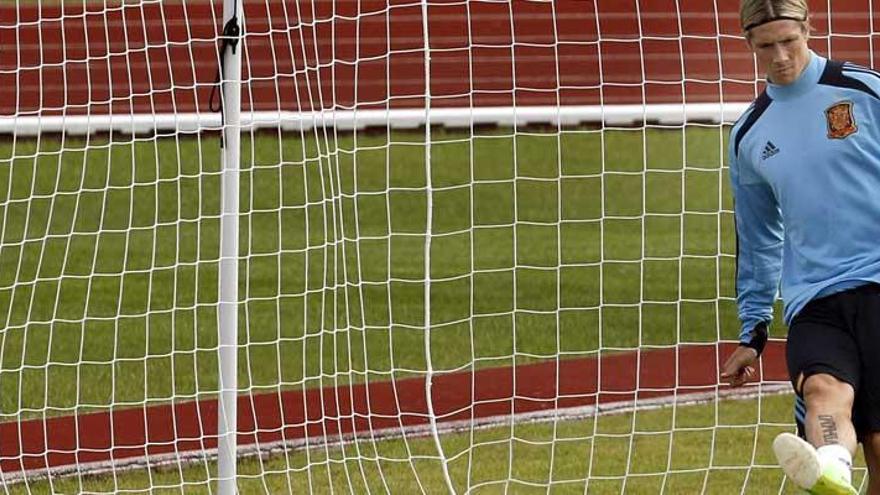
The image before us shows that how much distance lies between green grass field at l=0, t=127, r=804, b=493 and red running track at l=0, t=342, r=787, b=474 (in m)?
0.16

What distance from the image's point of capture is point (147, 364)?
895 cm

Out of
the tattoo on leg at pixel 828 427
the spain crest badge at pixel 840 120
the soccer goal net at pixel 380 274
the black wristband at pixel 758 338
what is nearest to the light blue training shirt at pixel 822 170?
the spain crest badge at pixel 840 120

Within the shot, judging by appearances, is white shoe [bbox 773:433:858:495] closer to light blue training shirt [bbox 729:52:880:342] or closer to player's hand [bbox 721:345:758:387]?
light blue training shirt [bbox 729:52:880:342]

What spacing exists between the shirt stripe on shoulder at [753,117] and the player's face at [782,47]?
0.50 feet

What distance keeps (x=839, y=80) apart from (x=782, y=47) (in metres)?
0.23

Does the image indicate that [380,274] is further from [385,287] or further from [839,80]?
[839,80]

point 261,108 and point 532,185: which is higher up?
point 261,108

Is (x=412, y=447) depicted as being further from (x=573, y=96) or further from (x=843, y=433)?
(x=573, y=96)

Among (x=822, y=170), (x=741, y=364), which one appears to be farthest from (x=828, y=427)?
(x=822, y=170)

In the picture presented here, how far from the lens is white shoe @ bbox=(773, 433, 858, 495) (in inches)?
165

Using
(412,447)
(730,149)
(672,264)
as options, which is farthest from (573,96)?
(730,149)

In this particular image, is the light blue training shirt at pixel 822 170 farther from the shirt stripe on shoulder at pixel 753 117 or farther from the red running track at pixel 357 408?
the red running track at pixel 357 408

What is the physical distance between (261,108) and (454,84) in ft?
7.27

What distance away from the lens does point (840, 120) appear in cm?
472
